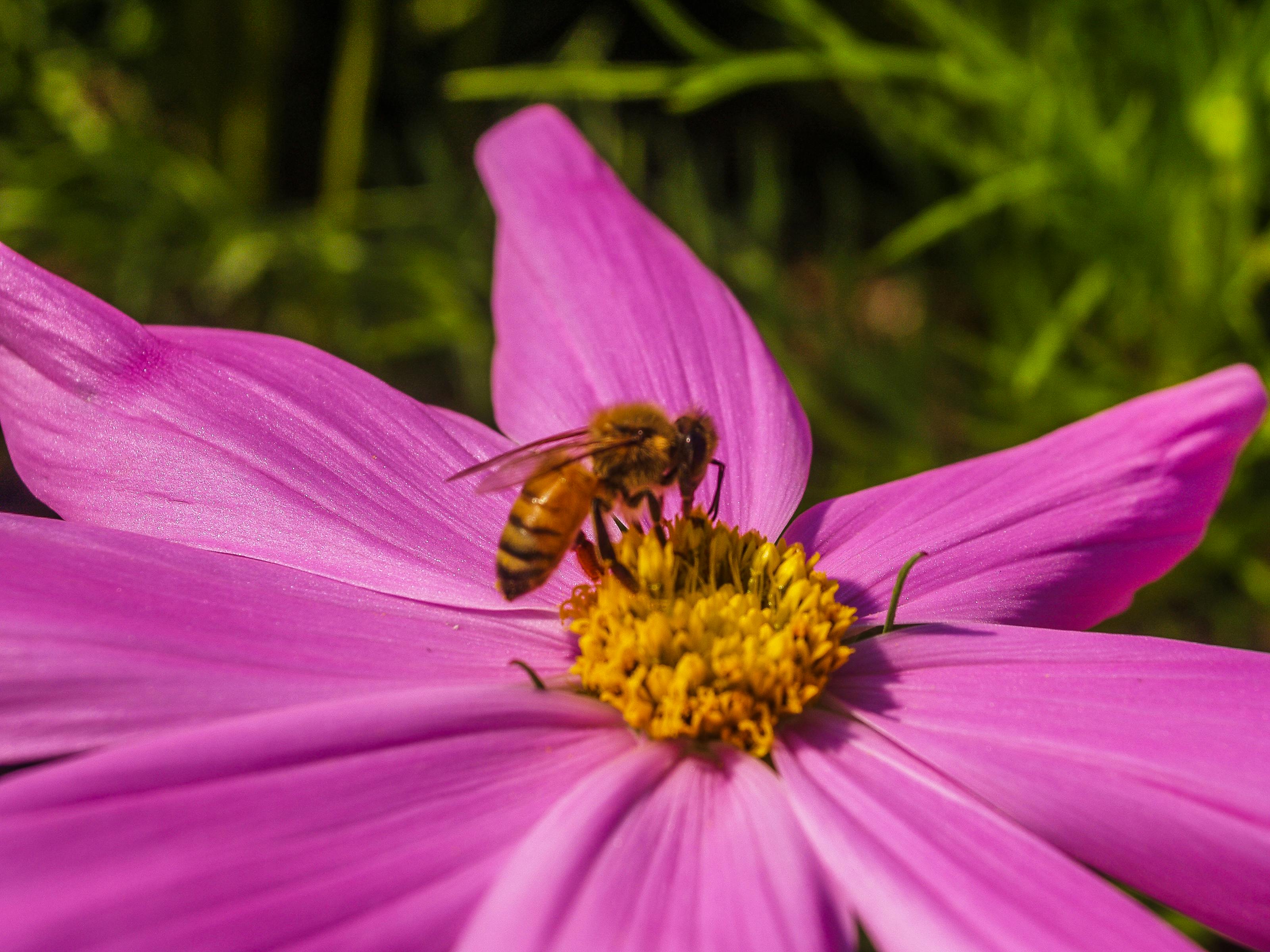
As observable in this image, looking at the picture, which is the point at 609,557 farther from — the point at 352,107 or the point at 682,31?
the point at 352,107

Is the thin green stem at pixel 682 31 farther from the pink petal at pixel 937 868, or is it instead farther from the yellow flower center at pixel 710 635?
the pink petal at pixel 937 868

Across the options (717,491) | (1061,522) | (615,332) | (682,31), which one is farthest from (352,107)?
(1061,522)

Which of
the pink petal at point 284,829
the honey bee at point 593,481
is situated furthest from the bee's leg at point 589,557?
the pink petal at point 284,829

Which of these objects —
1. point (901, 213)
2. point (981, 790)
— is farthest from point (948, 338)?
point (981, 790)

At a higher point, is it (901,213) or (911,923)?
(901,213)

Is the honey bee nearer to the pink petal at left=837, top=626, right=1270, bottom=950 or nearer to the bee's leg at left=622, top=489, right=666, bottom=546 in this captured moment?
the bee's leg at left=622, top=489, right=666, bottom=546

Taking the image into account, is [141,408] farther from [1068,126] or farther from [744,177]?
[744,177]

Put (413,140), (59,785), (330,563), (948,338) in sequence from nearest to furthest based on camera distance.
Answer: (59,785)
(330,563)
(413,140)
(948,338)
